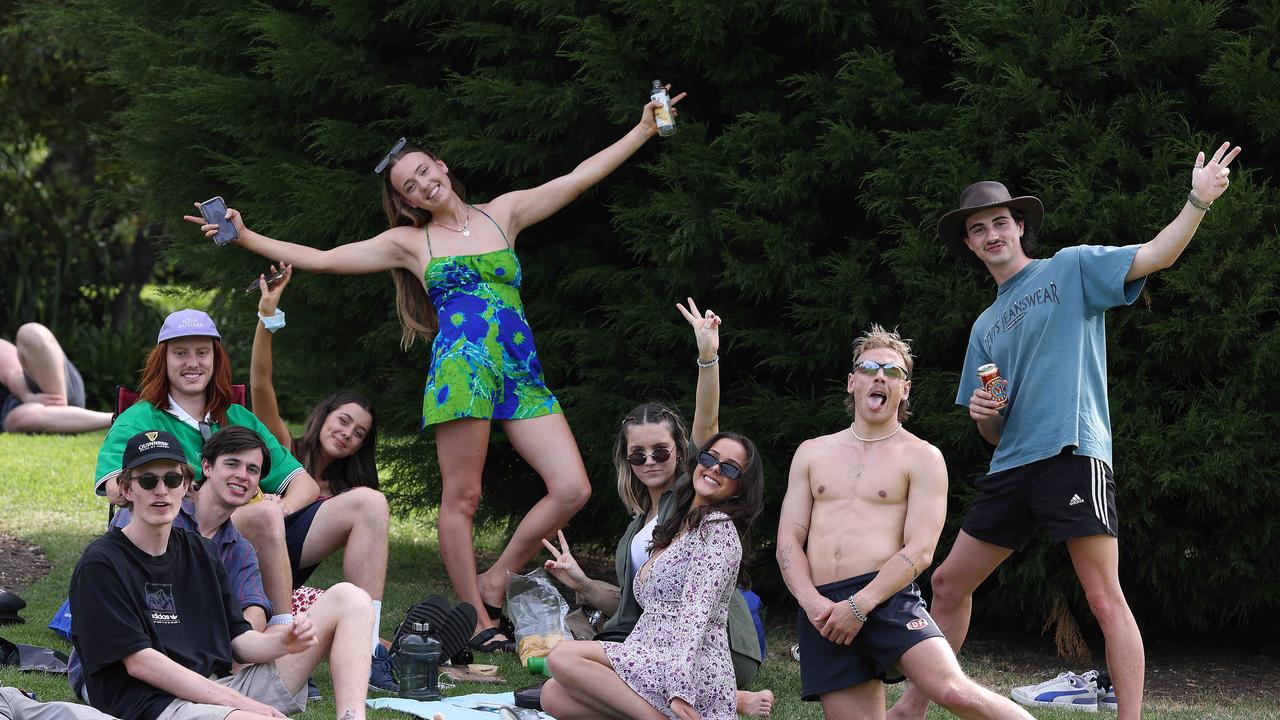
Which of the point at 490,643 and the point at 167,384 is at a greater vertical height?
the point at 167,384

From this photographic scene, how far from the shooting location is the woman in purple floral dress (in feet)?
14.1

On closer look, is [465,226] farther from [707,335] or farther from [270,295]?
[707,335]

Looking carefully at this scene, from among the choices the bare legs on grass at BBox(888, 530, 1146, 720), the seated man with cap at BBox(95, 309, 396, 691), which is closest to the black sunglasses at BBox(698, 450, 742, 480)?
the bare legs on grass at BBox(888, 530, 1146, 720)

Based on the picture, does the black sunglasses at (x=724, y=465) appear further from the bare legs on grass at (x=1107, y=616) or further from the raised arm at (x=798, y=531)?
the bare legs on grass at (x=1107, y=616)

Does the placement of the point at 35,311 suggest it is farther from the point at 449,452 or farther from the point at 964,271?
the point at 964,271

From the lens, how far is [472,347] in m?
5.74

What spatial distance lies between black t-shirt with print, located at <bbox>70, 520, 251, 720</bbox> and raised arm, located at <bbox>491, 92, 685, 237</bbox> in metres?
2.31

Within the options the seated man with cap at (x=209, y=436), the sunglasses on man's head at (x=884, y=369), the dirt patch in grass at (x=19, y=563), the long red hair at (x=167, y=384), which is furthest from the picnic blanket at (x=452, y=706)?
the dirt patch in grass at (x=19, y=563)

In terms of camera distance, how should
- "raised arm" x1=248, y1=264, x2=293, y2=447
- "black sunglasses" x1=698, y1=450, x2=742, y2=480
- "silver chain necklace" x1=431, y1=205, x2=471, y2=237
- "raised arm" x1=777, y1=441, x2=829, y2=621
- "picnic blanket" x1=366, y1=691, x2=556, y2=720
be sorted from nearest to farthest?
"raised arm" x1=777, y1=441, x2=829, y2=621
"black sunglasses" x1=698, y1=450, x2=742, y2=480
"picnic blanket" x1=366, y1=691, x2=556, y2=720
"raised arm" x1=248, y1=264, x2=293, y2=447
"silver chain necklace" x1=431, y1=205, x2=471, y2=237

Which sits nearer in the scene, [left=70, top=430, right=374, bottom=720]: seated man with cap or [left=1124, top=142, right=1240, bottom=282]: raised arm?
[left=70, top=430, right=374, bottom=720]: seated man with cap

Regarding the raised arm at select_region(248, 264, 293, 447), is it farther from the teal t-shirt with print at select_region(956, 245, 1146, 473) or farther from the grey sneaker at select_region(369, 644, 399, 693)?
the teal t-shirt with print at select_region(956, 245, 1146, 473)

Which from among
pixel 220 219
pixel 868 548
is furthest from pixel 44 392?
pixel 868 548

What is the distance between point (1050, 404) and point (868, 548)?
A: 0.86 meters

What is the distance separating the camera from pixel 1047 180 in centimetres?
554
